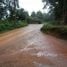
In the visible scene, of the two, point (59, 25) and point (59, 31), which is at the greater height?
point (59, 31)

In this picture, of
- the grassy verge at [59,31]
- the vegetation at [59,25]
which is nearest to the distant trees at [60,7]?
the vegetation at [59,25]

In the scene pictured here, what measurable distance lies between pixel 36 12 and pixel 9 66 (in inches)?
2950

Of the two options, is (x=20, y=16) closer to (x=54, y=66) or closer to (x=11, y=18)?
(x=11, y=18)

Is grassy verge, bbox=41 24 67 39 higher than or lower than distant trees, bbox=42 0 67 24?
lower

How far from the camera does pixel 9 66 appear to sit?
6.11 meters

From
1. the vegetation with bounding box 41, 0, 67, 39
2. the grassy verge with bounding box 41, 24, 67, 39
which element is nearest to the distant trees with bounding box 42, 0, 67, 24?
the vegetation with bounding box 41, 0, 67, 39

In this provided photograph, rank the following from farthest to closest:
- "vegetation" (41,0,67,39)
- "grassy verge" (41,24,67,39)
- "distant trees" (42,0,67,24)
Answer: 1. "distant trees" (42,0,67,24)
2. "vegetation" (41,0,67,39)
3. "grassy verge" (41,24,67,39)

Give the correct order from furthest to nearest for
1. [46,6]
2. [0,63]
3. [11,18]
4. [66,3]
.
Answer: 1. [11,18]
2. [46,6]
3. [66,3]
4. [0,63]

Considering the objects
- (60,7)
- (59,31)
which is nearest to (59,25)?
(60,7)

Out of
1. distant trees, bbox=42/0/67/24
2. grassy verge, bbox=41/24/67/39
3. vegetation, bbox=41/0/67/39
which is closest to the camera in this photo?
grassy verge, bbox=41/24/67/39

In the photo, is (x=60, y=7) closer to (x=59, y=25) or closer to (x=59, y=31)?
(x=59, y=25)

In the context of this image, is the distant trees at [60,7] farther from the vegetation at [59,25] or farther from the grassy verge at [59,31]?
the grassy verge at [59,31]

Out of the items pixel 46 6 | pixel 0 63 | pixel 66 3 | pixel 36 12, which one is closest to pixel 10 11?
pixel 46 6

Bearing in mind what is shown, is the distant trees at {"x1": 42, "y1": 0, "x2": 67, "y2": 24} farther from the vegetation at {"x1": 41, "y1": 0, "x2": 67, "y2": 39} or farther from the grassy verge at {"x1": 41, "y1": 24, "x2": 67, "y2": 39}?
the grassy verge at {"x1": 41, "y1": 24, "x2": 67, "y2": 39}
